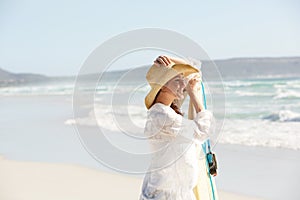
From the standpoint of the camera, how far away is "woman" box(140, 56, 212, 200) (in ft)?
6.86

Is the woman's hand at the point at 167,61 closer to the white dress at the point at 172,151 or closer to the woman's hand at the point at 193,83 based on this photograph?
the woman's hand at the point at 193,83

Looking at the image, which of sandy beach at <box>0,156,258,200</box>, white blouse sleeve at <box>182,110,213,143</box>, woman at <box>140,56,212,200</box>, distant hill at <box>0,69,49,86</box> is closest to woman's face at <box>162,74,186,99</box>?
woman at <box>140,56,212,200</box>

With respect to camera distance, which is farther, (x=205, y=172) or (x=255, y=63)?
(x=255, y=63)

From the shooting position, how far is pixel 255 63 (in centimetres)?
2170

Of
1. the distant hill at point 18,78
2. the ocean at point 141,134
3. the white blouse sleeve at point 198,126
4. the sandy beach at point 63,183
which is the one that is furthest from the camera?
the distant hill at point 18,78

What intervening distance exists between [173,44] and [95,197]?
3027mm

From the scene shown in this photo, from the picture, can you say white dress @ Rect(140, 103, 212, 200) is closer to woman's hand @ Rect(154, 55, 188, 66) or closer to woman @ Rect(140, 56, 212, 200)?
woman @ Rect(140, 56, 212, 200)

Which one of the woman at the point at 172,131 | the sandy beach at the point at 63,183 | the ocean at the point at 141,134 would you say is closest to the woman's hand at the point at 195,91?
the woman at the point at 172,131

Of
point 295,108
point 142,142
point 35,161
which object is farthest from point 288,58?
point 142,142

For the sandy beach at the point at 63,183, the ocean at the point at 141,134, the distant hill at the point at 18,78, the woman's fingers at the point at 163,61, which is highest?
the distant hill at the point at 18,78

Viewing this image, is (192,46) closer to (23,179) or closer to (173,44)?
(173,44)

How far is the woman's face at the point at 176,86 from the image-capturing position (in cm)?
211

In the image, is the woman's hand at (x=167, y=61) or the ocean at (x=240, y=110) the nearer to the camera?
the woman's hand at (x=167, y=61)

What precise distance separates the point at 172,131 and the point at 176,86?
200mm
